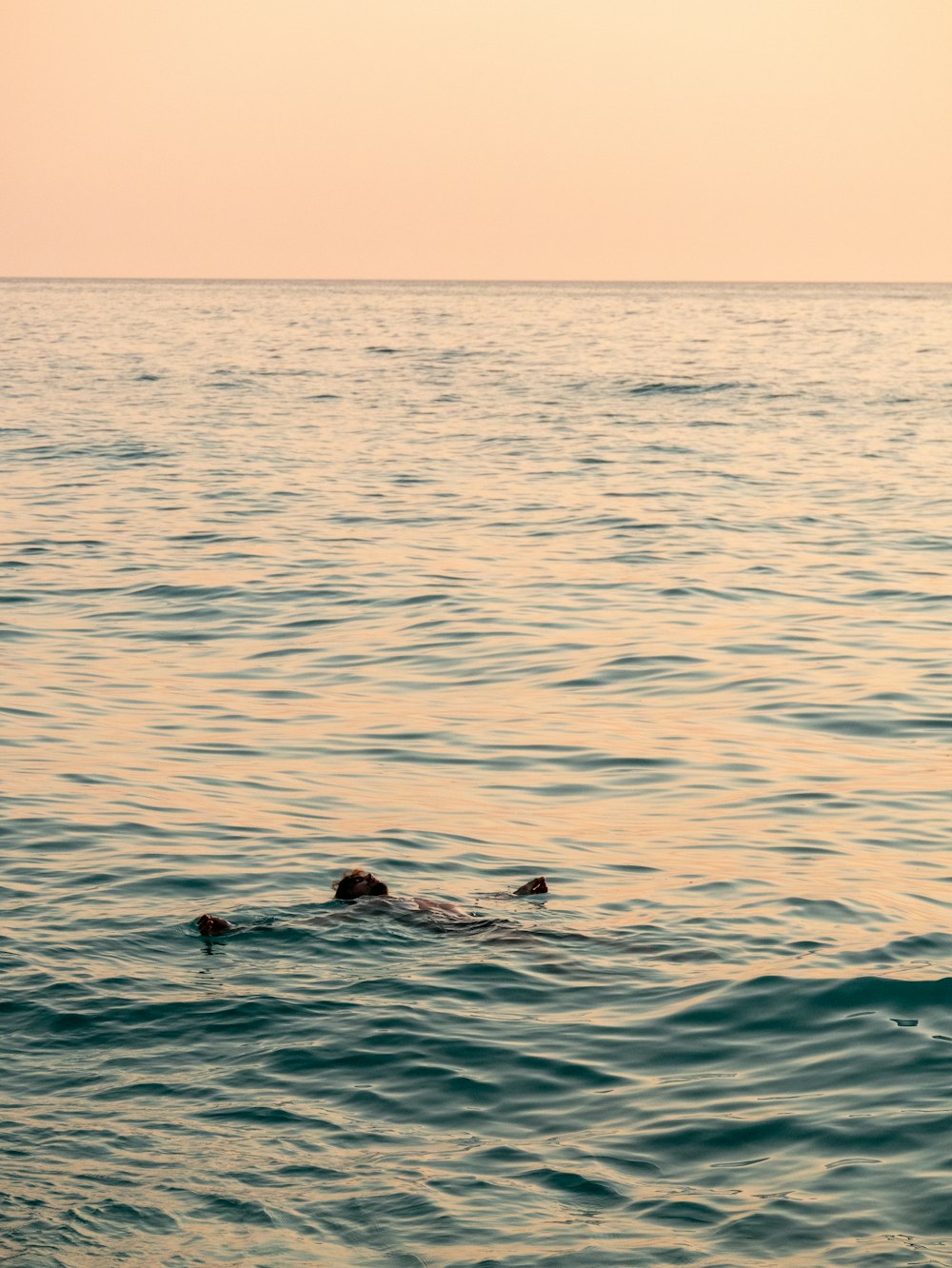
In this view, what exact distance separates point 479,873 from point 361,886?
4.34ft

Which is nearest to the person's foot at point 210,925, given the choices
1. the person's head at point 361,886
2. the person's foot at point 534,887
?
the person's head at point 361,886

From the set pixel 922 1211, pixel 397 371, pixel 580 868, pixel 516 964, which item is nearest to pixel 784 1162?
pixel 922 1211

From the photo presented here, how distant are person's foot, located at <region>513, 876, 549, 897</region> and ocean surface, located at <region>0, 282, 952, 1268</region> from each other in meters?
0.28

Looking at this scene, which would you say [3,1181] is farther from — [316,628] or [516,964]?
[316,628]

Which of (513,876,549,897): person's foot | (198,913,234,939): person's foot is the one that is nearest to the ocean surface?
(198,913,234,939): person's foot

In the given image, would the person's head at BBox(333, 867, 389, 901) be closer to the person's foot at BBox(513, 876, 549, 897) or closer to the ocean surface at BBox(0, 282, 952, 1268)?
the ocean surface at BBox(0, 282, 952, 1268)

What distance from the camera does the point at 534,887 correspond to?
11.2 m

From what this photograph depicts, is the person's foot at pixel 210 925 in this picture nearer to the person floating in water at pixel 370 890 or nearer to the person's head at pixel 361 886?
the person floating in water at pixel 370 890

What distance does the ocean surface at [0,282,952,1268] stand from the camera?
7.40m

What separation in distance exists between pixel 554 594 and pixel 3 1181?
16123mm

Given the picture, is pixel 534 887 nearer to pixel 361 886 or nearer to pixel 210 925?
pixel 361 886

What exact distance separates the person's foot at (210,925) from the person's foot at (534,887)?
6.54 ft

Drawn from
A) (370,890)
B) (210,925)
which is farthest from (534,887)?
(210,925)

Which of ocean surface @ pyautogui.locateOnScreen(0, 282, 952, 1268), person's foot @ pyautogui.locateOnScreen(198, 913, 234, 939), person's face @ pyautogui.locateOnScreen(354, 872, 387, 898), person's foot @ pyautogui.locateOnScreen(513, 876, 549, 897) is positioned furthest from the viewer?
person's foot @ pyautogui.locateOnScreen(513, 876, 549, 897)
